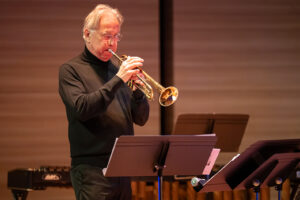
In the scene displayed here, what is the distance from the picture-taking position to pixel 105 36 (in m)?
3.11

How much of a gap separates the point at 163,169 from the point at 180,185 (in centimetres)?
202

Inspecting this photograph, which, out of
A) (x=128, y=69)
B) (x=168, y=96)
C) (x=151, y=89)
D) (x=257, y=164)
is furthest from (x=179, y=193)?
(x=128, y=69)

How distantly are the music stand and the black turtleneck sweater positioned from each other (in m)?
1.34

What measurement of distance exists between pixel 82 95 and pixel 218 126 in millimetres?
1933

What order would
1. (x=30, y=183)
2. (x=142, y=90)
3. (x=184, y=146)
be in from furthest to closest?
(x=30, y=183)
(x=142, y=90)
(x=184, y=146)

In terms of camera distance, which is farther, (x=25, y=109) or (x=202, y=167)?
(x=25, y=109)

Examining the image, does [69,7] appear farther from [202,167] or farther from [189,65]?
[202,167]

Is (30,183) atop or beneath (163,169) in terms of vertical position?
beneath

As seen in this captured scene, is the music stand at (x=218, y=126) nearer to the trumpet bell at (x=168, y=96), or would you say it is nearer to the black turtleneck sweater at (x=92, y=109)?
the trumpet bell at (x=168, y=96)

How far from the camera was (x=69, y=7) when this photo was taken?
5898mm

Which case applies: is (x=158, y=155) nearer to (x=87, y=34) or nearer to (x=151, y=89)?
(x=151, y=89)

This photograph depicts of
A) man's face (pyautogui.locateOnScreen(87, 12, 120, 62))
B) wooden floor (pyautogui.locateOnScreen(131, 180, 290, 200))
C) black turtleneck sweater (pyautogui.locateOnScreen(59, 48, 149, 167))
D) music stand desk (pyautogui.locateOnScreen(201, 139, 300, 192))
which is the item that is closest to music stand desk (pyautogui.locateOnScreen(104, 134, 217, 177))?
music stand desk (pyautogui.locateOnScreen(201, 139, 300, 192))

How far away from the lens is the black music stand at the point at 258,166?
288 centimetres

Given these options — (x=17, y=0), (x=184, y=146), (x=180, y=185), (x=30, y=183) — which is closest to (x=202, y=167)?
(x=184, y=146)
